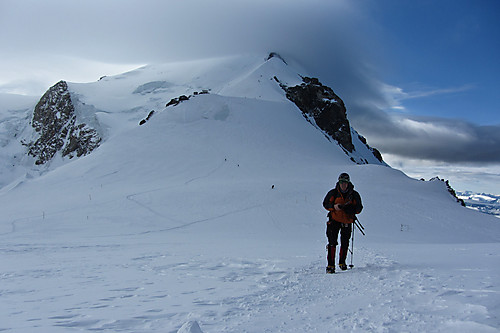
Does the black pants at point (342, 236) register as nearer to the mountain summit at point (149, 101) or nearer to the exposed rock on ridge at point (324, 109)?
the mountain summit at point (149, 101)

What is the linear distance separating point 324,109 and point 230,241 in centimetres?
4694

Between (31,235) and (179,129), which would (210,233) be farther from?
(179,129)

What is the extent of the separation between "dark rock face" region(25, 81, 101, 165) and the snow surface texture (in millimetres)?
17777

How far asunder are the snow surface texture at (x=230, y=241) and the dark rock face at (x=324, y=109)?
38.6 feet

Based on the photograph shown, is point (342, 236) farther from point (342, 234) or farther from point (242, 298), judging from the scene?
point (242, 298)

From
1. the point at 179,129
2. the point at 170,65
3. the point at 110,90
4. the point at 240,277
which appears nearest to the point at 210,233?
the point at 240,277

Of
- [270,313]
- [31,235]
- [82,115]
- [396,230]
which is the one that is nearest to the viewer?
[270,313]

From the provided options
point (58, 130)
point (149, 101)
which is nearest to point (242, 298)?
point (149, 101)

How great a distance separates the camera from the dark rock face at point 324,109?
5341 centimetres

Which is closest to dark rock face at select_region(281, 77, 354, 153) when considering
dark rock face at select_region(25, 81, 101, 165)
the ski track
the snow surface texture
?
the snow surface texture

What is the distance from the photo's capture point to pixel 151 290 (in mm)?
5531

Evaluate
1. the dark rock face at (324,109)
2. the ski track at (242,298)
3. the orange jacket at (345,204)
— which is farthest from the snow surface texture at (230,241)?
the dark rock face at (324,109)

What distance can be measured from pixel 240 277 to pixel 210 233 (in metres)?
8.02

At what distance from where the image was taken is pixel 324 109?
5569cm
